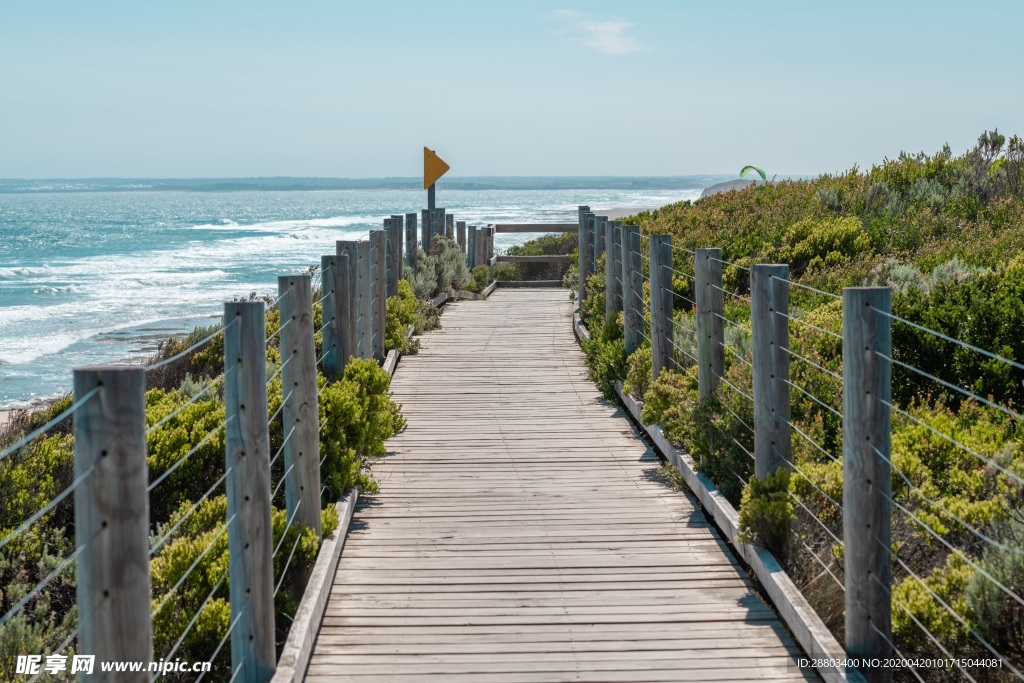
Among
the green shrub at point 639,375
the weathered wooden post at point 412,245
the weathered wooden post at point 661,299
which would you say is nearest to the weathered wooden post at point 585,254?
the weathered wooden post at point 412,245

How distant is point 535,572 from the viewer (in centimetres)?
531

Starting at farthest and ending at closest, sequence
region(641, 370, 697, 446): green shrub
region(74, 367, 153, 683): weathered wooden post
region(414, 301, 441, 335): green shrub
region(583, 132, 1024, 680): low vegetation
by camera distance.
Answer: region(414, 301, 441, 335): green shrub < region(641, 370, 697, 446): green shrub < region(583, 132, 1024, 680): low vegetation < region(74, 367, 153, 683): weathered wooden post

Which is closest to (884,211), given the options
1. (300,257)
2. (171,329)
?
(171,329)

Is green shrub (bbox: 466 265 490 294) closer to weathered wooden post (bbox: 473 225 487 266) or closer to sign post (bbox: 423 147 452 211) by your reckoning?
weathered wooden post (bbox: 473 225 487 266)

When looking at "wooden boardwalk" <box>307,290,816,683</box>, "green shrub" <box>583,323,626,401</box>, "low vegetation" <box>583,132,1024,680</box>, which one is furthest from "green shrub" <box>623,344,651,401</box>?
"green shrub" <box>583,323,626,401</box>

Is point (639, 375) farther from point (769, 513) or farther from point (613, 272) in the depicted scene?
point (769, 513)

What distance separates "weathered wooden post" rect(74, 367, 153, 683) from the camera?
2402 mm

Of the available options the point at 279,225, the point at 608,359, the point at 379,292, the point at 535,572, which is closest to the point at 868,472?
the point at 535,572

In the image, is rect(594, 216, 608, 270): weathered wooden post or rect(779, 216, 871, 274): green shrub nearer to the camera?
rect(779, 216, 871, 274): green shrub

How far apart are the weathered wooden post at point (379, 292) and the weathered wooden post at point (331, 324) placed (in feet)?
10.4

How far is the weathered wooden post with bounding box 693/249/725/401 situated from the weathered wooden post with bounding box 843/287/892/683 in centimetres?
286

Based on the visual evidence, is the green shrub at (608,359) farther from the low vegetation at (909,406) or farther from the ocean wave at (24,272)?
the ocean wave at (24,272)

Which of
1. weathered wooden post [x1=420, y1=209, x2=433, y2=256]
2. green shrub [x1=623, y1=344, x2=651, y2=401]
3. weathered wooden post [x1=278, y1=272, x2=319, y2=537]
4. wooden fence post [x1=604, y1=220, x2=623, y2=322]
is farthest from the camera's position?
weathered wooden post [x1=420, y1=209, x2=433, y2=256]

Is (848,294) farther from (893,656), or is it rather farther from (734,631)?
(734,631)
